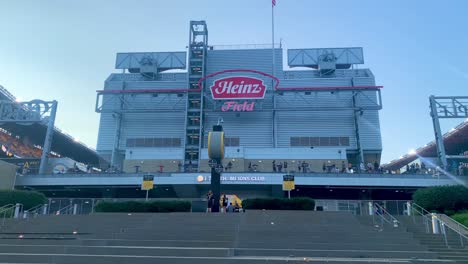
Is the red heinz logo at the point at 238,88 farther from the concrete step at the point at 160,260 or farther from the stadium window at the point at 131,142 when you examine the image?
the concrete step at the point at 160,260

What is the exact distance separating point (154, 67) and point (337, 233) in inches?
2122

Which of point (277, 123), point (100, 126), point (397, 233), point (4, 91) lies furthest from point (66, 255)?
point (100, 126)

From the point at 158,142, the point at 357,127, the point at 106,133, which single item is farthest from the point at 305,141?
the point at 106,133

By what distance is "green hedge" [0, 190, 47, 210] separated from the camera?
3133 centimetres

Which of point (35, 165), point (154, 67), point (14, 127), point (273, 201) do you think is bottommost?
point (273, 201)

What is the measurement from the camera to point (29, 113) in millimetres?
50688

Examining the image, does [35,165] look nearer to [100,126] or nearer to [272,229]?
[100,126]

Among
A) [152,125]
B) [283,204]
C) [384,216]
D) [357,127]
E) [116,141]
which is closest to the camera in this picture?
[384,216]

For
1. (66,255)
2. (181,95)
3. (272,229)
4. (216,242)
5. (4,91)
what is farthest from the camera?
(181,95)

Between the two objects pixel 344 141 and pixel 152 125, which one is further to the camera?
pixel 152 125

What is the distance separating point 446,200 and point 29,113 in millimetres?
47552

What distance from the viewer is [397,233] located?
18797mm

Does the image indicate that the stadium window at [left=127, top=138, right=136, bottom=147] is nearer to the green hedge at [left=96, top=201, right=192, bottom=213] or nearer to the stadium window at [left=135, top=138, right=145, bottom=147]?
the stadium window at [left=135, top=138, right=145, bottom=147]

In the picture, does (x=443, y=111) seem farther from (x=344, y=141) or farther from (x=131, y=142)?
(x=131, y=142)
